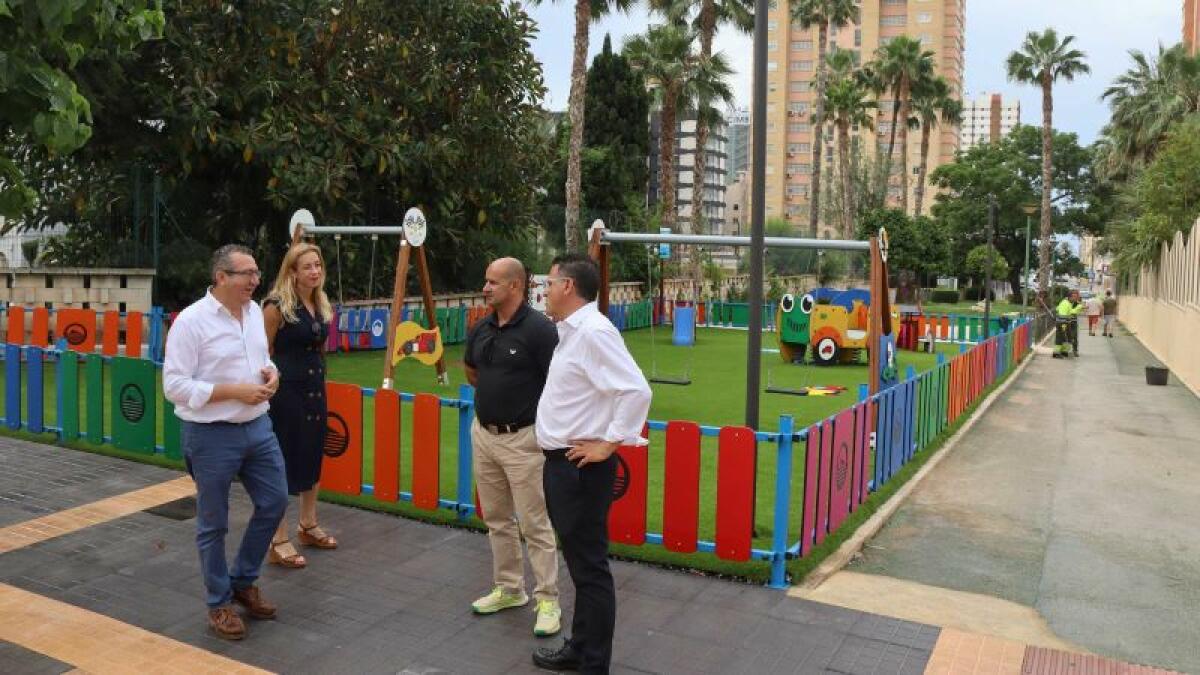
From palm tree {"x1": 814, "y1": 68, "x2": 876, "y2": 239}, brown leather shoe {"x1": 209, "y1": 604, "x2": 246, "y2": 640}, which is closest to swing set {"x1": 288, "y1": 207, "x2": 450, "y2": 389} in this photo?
brown leather shoe {"x1": 209, "y1": 604, "x2": 246, "y2": 640}

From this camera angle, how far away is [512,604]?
17.0ft

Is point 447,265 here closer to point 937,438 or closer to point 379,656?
point 937,438

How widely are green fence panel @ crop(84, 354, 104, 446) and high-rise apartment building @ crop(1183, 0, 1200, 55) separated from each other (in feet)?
244

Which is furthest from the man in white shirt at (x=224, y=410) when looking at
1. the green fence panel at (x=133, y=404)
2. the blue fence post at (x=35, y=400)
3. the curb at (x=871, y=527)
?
the blue fence post at (x=35, y=400)

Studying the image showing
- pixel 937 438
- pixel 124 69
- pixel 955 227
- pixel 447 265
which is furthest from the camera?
pixel 955 227

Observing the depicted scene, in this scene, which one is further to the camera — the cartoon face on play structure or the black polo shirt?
the cartoon face on play structure

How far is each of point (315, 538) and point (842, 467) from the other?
3489mm

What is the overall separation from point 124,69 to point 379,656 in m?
14.4

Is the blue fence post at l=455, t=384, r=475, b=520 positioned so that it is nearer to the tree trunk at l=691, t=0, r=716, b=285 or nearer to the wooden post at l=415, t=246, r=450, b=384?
the wooden post at l=415, t=246, r=450, b=384

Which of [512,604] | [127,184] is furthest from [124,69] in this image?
[512,604]

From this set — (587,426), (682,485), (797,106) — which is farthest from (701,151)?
(797,106)

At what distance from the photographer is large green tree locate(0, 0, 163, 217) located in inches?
161

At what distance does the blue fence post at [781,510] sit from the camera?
5.75 m

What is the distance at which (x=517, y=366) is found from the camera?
471 cm
